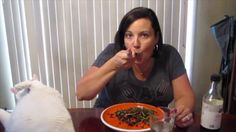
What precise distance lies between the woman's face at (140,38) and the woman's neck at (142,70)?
61mm

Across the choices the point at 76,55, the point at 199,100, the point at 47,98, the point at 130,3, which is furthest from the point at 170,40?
the point at 47,98

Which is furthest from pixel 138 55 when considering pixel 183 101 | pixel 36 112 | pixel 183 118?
pixel 36 112

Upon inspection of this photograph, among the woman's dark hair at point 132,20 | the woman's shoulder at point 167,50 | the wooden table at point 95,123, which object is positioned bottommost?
the wooden table at point 95,123

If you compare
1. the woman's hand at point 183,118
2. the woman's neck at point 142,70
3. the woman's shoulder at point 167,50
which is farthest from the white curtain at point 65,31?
the woman's hand at point 183,118

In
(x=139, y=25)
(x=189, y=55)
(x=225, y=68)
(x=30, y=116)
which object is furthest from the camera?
(x=189, y=55)

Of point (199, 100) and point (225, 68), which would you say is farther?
point (199, 100)

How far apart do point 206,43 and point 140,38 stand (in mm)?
1064

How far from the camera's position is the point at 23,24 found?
2.21 meters

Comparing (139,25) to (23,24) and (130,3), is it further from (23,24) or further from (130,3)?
(23,24)

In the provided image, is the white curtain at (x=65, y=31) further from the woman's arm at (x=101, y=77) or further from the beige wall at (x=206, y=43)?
the woman's arm at (x=101, y=77)

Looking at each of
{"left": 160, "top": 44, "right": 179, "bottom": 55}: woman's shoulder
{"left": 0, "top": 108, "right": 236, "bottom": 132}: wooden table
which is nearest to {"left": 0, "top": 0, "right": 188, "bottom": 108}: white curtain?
{"left": 160, "top": 44, "right": 179, "bottom": 55}: woman's shoulder

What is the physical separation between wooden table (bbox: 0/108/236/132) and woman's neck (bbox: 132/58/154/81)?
0.39m

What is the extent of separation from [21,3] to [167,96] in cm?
141

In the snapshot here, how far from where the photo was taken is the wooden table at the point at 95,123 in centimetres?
109
